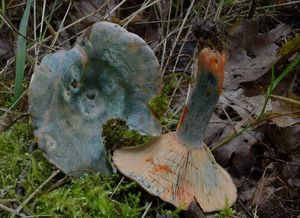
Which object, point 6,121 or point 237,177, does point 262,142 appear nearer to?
point 237,177

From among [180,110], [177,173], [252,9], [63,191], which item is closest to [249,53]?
[252,9]

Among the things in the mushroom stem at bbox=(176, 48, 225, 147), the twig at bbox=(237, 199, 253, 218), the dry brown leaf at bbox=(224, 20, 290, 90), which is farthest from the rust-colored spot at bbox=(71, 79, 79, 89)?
the dry brown leaf at bbox=(224, 20, 290, 90)

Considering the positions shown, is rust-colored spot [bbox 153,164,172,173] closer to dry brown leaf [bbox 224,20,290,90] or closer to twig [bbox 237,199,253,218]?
twig [bbox 237,199,253,218]

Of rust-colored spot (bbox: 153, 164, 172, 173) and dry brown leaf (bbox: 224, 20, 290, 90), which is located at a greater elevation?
rust-colored spot (bbox: 153, 164, 172, 173)

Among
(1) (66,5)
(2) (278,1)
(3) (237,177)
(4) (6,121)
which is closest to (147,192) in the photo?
(3) (237,177)

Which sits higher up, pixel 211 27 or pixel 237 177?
pixel 211 27

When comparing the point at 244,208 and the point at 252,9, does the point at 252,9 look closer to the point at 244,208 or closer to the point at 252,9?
the point at 252,9

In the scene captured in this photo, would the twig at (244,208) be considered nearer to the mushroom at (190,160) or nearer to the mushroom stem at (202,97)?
the mushroom at (190,160)
